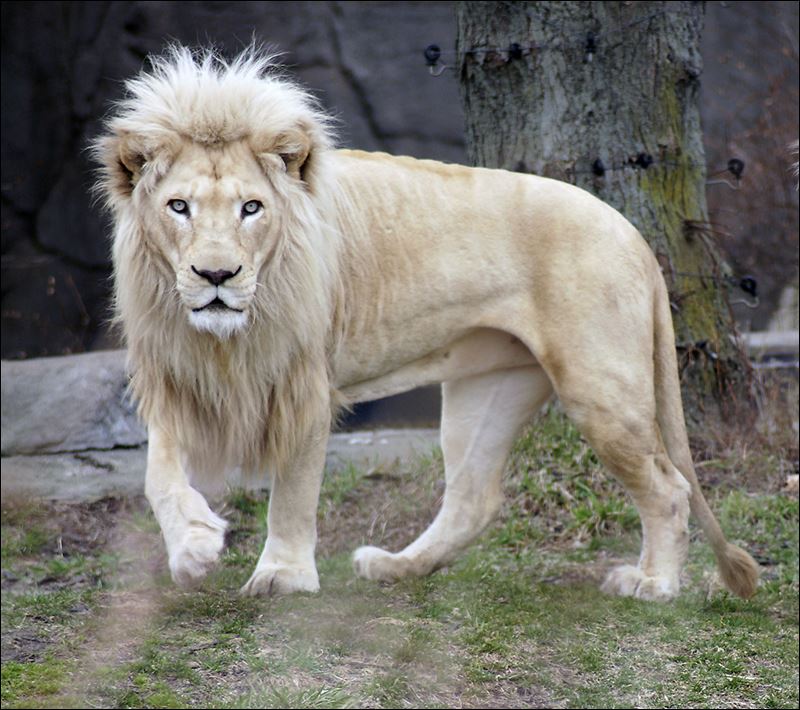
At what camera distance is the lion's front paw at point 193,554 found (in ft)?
10.5

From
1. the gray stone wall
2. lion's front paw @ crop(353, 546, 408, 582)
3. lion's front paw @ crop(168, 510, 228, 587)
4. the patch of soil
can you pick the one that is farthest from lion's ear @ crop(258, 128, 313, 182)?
the gray stone wall

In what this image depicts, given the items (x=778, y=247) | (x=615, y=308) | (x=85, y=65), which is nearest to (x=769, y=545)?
(x=615, y=308)

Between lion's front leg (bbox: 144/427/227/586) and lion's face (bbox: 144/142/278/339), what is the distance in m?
0.38

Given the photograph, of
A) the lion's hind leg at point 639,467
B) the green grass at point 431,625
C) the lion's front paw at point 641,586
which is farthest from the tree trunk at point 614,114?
the lion's front paw at point 641,586

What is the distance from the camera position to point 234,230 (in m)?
3.56

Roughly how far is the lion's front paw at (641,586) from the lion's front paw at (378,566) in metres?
0.71

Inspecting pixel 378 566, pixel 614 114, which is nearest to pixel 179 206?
pixel 378 566

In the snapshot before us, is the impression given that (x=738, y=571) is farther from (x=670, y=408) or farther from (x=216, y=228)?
(x=216, y=228)

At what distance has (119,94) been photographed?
970 centimetres

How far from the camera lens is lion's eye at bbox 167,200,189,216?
358cm

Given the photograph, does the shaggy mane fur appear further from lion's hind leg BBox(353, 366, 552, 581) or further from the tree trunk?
the tree trunk

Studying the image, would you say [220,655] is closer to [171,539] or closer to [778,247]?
[171,539]

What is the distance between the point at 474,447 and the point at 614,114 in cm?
191

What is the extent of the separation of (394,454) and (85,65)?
471 centimetres
